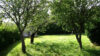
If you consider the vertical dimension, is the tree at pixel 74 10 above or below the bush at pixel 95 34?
above

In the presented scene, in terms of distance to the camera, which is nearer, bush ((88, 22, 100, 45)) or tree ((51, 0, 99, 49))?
tree ((51, 0, 99, 49))

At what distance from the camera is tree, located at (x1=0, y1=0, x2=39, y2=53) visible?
7652 mm

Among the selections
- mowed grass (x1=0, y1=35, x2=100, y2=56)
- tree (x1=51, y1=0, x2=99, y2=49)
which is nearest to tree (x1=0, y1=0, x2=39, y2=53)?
tree (x1=51, y1=0, x2=99, y2=49)

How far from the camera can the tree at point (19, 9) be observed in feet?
25.1

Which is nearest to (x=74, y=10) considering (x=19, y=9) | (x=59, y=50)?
(x=59, y=50)

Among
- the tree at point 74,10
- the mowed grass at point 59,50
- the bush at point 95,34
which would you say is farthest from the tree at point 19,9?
the bush at point 95,34

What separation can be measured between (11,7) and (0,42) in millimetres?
5701

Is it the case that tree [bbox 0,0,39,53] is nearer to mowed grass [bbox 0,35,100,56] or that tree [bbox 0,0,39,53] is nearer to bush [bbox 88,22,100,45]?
mowed grass [bbox 0,35,100,56]

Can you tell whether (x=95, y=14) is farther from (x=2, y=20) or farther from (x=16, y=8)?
(x=2, y=20)

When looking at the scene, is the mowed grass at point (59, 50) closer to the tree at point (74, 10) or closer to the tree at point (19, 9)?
the tree at point (74, 10)

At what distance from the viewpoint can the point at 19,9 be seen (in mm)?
8094

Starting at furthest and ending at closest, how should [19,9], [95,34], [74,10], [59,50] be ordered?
[59,50]
[95,34]
[19,9]
[74,10]

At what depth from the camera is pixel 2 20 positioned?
25.9 ft

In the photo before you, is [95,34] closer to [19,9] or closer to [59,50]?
[59,50]
